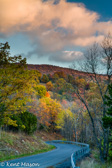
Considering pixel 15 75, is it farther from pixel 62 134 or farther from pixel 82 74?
pixel 62 134

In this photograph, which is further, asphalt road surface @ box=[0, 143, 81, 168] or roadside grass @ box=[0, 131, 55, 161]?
roadside grass @ box=[0, 131, 55, 161]

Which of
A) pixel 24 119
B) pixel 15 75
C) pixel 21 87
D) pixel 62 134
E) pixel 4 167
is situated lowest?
pixel 62 134

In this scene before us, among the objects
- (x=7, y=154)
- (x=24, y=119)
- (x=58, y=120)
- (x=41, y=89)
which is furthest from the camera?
(x=41, y=89)

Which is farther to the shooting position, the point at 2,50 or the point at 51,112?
the point at 51,112

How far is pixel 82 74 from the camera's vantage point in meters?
18.5

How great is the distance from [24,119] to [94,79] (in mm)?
14696

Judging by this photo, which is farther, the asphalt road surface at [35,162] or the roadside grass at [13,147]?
the roadside grass at [13,147]

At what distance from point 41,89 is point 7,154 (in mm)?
58370

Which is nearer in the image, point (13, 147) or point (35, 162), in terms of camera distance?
point (35, 162)

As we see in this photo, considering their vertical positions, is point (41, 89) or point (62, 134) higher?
point (41, 89)

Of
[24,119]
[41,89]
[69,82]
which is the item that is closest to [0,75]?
[69,82]

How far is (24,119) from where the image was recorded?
29312 millimetres

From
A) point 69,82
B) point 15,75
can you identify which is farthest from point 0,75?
point 69,82

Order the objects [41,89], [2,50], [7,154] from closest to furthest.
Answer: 1. [2,50]
2. [7,154]
3. [41,89]
